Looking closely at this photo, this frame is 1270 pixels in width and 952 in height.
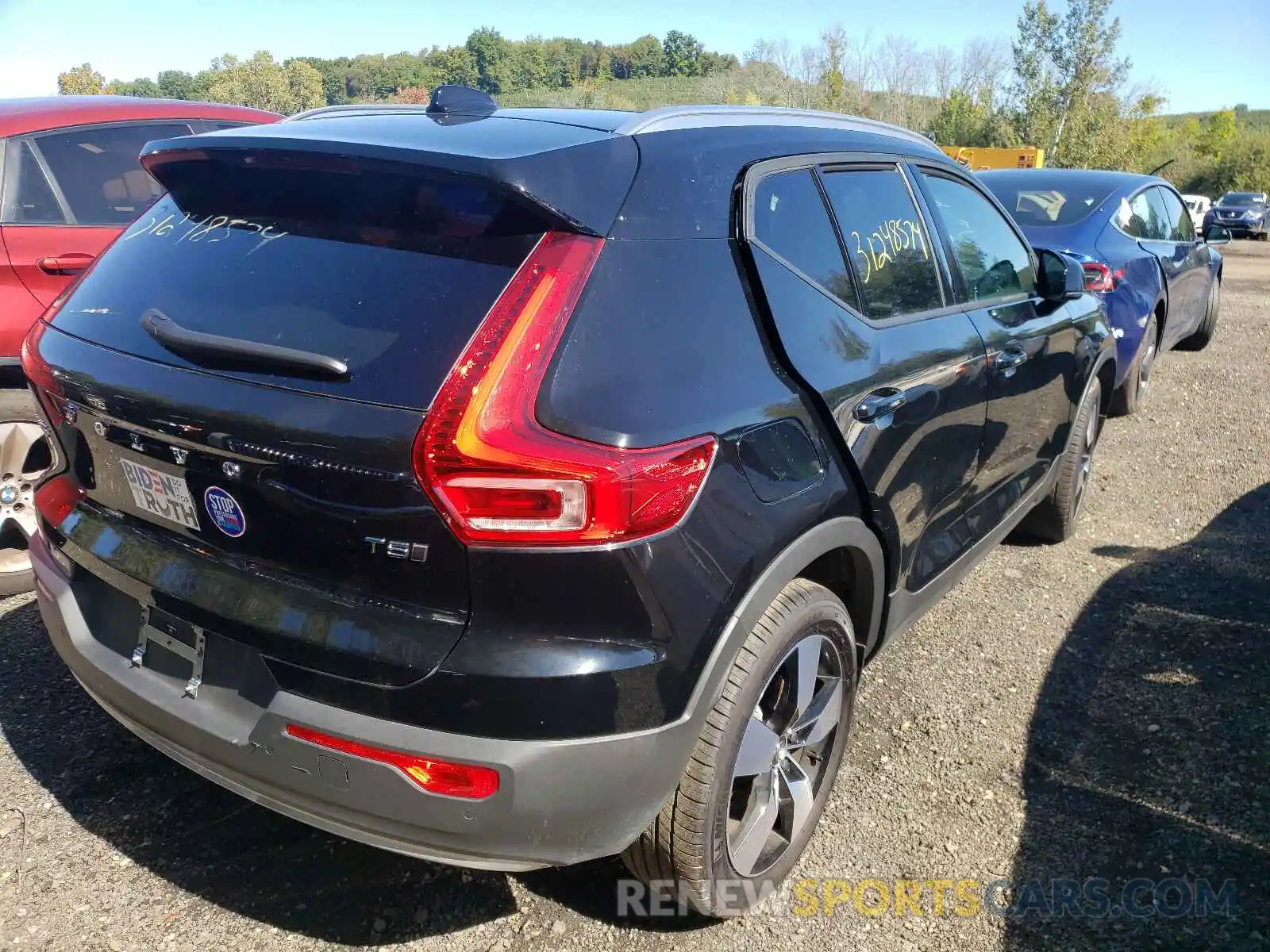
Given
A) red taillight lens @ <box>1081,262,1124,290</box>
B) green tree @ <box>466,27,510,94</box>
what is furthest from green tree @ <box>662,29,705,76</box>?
red taillight lens @ <box>1081,262,1124,290</box>

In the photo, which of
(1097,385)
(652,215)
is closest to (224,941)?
(652,215)

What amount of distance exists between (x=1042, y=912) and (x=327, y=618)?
191 cm

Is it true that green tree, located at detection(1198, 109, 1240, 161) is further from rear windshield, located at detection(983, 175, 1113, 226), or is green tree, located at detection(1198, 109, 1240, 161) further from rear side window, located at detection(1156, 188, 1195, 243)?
rear windshield, located at detection(983, 175, 1113, 226)

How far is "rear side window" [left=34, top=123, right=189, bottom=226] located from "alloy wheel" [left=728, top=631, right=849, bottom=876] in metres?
3.37

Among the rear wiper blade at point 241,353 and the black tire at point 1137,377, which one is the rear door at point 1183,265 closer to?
the black tire at point 1137,377

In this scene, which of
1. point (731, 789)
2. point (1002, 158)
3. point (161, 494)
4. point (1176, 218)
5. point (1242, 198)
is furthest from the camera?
point (1242, 198)

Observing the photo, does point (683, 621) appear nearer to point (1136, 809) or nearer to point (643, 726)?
point (643, 726)

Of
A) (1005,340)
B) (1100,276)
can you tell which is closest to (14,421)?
(1005,340)

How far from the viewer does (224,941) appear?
223cm

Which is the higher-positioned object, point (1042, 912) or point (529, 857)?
point (529, 857)

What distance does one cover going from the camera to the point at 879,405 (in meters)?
2.47

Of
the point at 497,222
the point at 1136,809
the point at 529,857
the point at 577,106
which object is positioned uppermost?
the point at 577,106

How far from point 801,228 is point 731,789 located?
1.38 meters

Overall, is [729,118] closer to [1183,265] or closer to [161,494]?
[161,494]
